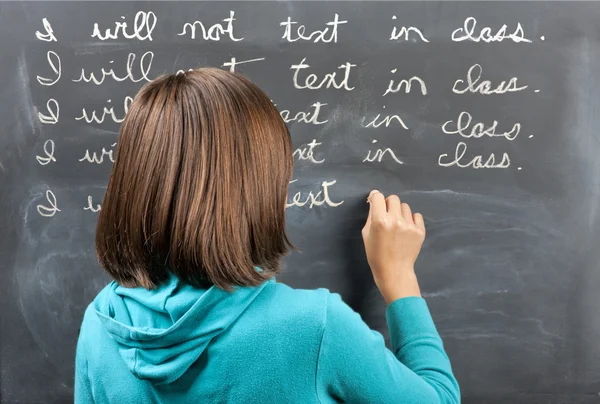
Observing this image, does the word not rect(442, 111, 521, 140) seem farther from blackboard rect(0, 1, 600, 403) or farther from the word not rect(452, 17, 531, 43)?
the word not rect(452, 17, 531, 43)

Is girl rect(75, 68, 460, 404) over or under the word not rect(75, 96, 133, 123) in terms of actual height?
under

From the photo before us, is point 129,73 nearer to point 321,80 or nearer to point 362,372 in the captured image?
point 321,80

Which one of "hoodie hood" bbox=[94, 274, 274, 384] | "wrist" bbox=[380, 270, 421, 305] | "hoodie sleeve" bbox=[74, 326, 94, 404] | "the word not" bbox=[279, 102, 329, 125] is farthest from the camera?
"the word not" bbox=[279, 102, 329, 125]

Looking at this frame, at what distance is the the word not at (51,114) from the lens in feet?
3.47

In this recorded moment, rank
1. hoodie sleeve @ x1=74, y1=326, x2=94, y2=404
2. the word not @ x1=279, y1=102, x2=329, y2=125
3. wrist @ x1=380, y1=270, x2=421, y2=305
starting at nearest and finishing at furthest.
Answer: hoodie sleeve @ x1=74, y1=326, x2=94, y2=404, wrist @ x1=380, y1=270, x2=421, y2=305, the word not @ x1=279, y1=102, x2=329, y2=125

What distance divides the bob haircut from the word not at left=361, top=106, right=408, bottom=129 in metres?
0.37

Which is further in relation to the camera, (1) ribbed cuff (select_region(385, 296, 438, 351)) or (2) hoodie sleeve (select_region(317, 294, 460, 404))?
(1) ribbed cuff (select_region(385, 296, 438, 351))

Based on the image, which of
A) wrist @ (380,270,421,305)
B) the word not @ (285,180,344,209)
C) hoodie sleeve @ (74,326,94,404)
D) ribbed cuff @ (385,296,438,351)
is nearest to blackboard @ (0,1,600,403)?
the word not @ (285,180,344,209)

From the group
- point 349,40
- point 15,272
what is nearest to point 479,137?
point 349,40

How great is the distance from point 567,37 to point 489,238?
389 millimetres

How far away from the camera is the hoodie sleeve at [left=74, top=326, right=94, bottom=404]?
2.51 feet

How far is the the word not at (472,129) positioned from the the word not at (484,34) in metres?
0.13

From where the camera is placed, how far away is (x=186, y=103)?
67cm

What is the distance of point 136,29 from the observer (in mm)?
1033
